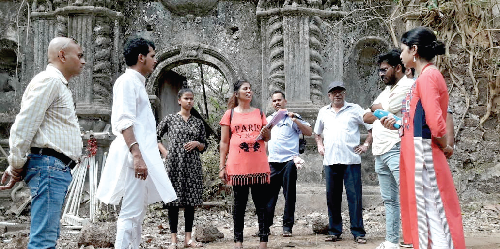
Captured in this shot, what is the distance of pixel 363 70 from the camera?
31.5 ft

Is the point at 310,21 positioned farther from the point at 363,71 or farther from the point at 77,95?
the point at 77,95

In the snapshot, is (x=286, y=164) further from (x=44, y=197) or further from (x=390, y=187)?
(x=44, y=197)

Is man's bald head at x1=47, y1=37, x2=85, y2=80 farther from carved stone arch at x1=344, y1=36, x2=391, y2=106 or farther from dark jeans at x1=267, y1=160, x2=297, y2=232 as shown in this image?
carved stone arch at x1=344, y1=36, x2=391, y2=106

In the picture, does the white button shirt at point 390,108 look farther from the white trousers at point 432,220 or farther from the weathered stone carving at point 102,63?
the weathered stone carving at point 102,63

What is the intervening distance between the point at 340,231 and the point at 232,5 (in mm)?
5278

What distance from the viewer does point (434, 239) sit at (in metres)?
3.02

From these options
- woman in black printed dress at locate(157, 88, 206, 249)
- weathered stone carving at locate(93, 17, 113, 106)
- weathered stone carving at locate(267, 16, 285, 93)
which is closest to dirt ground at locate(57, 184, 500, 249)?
woman in black printed dress at locate(157, 88, 206, 249)

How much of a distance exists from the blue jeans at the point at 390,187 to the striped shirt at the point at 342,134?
841 millimetres

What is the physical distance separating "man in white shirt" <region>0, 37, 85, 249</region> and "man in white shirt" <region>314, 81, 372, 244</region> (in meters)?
3.27

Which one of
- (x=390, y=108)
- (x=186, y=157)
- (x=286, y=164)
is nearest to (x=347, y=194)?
(x=286, y=164)

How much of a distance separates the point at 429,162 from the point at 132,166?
2034 mm

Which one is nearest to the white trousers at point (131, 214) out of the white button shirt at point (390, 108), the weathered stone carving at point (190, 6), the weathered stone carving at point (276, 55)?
the white button shirt at point (390, 108)

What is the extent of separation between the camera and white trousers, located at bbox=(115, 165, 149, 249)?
3387 millimetres

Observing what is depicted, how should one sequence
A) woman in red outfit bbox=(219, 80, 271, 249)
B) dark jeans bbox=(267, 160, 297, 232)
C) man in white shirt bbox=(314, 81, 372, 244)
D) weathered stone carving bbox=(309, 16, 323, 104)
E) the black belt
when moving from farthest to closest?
weathered stone carving bbox=(309, 16, 323, 104)
dark jeans bbox=(267, 160, 297, 232)
man in white shirt bbox=(314, 81, 372, 244)
woman in red outfit bbox=(219, 80, 271, 249)
the black belt
